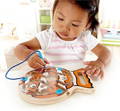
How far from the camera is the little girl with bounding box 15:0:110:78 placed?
0.61m

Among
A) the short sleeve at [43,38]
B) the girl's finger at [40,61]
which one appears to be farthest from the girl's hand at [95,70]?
the short sleeve at [43,38]

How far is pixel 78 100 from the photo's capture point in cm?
47

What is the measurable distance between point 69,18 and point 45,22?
1.14m

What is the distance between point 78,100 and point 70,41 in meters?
0.38

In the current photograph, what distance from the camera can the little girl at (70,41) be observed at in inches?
24.0

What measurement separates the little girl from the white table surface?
7cm

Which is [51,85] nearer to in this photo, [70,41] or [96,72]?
[96,72]

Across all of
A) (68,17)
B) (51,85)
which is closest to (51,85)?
(51,85)

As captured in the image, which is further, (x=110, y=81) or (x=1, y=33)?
(x=1, y=33)

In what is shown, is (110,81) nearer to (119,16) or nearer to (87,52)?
(87,52)

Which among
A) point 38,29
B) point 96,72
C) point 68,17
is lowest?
point 38,29

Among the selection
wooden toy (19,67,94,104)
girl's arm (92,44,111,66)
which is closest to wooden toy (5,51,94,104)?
wooden toy (19,67,94,104)

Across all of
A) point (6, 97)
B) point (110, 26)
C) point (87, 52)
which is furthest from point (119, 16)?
point (6, 97)

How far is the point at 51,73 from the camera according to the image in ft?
1.73
